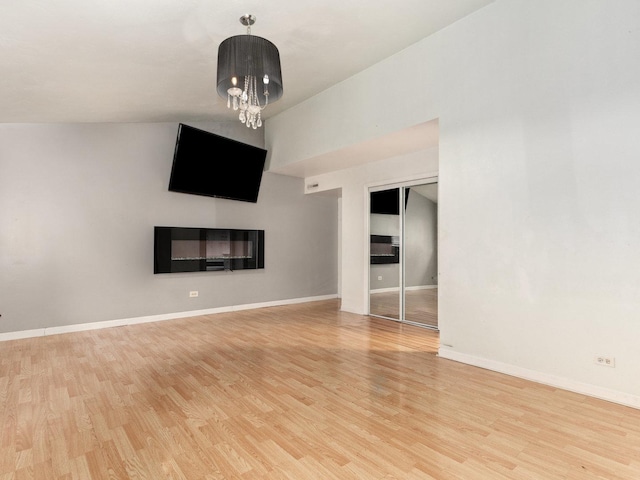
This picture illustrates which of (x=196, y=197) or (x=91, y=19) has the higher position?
(x=91, y=19)

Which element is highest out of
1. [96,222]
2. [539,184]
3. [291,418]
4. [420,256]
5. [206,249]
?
[539,184]

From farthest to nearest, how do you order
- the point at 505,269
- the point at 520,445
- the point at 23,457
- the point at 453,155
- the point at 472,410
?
1. the point at 453,155
2. the point at 505,269
3. the point at 472,410
4. the point at 520,445
5. the point at 23,457

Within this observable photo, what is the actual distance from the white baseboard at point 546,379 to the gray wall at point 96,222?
430cm

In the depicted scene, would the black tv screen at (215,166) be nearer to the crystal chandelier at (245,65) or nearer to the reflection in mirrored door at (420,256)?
the reflection in mirrored door at (420,256)

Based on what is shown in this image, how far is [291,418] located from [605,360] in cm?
261

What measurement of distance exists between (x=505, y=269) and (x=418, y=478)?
7.64 ft

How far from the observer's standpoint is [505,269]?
3.51 metres

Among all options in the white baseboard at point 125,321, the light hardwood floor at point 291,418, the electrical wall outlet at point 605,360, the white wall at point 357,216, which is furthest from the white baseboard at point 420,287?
the electrical wall outlet at point 605,360

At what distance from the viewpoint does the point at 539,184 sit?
3.27 m

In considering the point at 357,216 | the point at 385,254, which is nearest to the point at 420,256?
the point at 385,254

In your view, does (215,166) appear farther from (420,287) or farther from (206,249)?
(420,287)

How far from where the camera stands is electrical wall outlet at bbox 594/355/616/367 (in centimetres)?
287

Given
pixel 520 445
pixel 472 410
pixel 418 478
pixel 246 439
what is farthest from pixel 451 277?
pixel 246 439

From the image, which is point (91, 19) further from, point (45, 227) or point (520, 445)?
point (520, 445)
